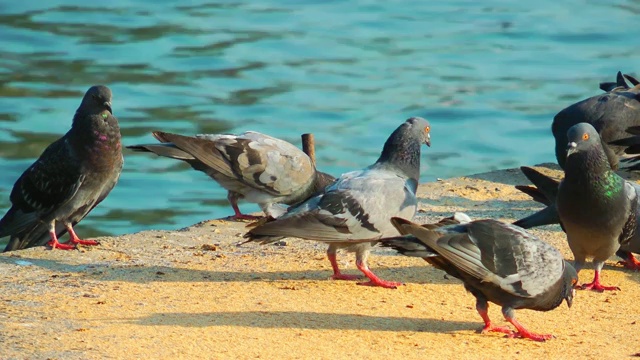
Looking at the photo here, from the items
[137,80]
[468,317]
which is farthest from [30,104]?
A: [468,317]

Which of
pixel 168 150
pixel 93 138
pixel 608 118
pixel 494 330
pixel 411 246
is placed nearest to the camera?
pixel 411 246

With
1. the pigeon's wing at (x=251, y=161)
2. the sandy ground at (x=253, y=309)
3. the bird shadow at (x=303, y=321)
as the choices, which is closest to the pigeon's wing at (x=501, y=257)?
the sandy ground at (x=253, y=309)

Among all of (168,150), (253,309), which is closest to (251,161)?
(168,150)

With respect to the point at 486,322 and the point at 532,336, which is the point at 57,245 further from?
the point at 532,336

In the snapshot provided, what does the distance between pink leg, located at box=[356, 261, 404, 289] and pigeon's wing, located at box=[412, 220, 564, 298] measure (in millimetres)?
1005

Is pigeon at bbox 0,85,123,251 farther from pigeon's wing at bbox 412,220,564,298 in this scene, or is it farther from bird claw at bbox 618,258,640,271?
bird claw at bbox 618,258,640,271

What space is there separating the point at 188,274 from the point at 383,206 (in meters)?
1.26

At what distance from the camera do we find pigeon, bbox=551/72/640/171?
10680 millimetres

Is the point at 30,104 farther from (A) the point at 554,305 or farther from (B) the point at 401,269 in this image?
(A) the point at 554,305

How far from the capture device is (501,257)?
21.7 feet

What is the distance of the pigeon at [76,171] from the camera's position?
859 centimetres

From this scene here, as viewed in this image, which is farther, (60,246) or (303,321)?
(60,246)

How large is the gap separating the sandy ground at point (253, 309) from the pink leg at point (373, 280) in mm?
62

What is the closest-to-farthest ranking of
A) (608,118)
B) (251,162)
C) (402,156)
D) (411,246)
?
(411,246) < (402,156) < (251,162) < (608,118)
